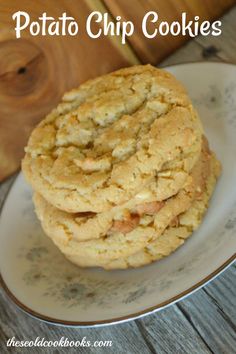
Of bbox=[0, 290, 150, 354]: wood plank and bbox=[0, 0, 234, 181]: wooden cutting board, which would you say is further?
bbox=[0, 0, 234, 181]: wooden cutting board

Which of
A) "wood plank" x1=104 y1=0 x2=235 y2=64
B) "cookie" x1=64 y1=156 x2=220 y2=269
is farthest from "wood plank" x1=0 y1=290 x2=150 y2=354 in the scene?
"wood plank" x1=104 y1=0 x2=235 y2=64

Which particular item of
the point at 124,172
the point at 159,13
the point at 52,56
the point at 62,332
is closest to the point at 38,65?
the point at 52,56

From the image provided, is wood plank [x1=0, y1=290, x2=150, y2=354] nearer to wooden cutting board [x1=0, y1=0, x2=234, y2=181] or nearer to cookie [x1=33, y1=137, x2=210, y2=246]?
cookie [x1=33, y1=137, x2=210, y2=246]

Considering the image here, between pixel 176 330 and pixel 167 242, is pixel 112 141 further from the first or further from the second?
pixel 176 330

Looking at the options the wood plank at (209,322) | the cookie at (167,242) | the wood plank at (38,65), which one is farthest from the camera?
the wood plank at (38,65)

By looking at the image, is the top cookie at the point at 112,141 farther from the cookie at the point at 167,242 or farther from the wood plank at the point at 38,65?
the wood plank at the point at 38,65

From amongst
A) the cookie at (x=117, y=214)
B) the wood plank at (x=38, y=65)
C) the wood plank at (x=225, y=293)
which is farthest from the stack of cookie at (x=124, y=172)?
the wood plank at (x=38, y=65)
